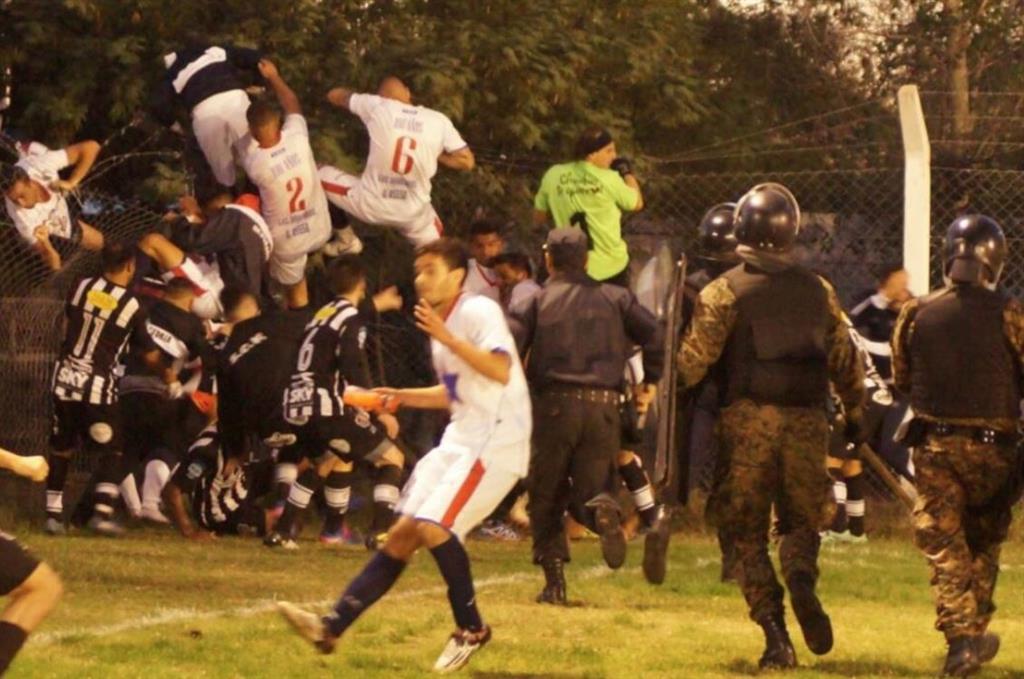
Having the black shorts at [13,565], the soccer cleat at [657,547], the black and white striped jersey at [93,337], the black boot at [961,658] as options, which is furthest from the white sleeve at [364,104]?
the black shorts at [13,565]

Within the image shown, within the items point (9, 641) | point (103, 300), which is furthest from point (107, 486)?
Result: point (9, 641)

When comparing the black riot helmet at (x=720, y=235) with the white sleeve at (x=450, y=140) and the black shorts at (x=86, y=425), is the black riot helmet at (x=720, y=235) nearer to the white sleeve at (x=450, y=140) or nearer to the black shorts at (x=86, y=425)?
the white sleeve at (x=450, y=140)

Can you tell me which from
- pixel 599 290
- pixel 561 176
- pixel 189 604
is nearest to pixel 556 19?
pixel 561 176

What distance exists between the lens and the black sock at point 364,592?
8.77m

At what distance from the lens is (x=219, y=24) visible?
53.8ft

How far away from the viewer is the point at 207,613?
10766 millimetres

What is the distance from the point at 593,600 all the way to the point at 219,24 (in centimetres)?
652

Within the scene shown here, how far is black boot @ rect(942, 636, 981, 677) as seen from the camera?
30.1ft

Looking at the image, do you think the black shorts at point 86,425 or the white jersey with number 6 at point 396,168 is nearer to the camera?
the black shorts at point 86,425

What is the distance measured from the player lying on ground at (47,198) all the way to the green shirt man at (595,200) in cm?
295

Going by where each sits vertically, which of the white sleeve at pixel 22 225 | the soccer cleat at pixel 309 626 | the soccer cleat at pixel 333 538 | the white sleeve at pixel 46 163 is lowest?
the soccer cleat at pixel 333 538

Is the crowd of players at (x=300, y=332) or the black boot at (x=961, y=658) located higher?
the crowd of players at (x=300, y=332)

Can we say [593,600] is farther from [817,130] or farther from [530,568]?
[817,130]

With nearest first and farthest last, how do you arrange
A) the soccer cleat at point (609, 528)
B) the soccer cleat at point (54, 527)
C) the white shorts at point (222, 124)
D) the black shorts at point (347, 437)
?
the soccer cleat at point (609, 528) < the black shorts at point (347, 437) < the soccer cleat at point (54, 527) < the white shorts at point (222, 124)
